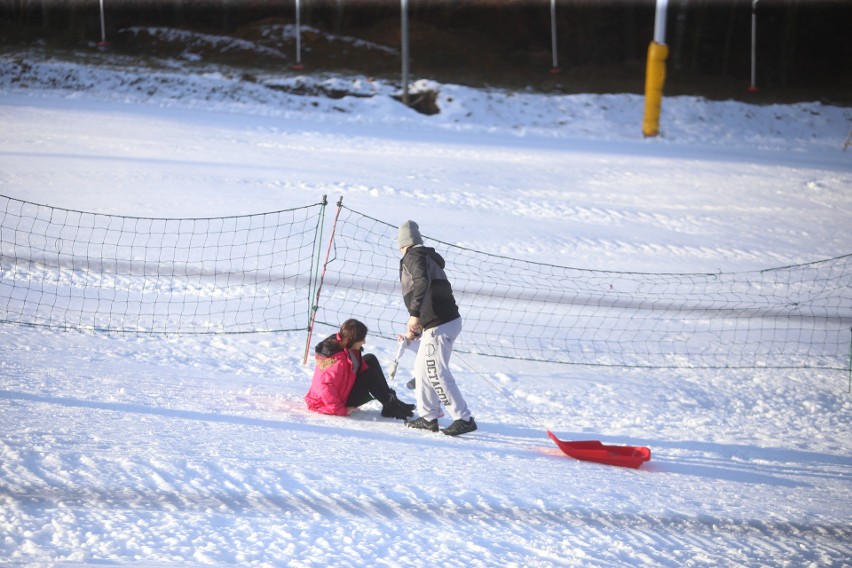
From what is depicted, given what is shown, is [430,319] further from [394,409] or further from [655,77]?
[655,77]

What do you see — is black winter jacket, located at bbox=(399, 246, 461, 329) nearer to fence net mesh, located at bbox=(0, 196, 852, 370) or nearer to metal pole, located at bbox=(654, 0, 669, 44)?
fence net mesh, located at bbox=(0, 196, 852, 370)

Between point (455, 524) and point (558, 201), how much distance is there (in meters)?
10.2

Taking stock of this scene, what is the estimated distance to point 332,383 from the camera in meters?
6.42

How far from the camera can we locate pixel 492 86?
2445 cm

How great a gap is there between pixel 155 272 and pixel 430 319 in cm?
510

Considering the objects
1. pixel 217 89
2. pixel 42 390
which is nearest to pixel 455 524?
pixel 42 390

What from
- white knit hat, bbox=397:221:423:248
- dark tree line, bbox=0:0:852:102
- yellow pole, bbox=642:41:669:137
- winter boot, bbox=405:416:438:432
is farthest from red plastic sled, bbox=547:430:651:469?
dark tree line, bbox=0:0:852:102

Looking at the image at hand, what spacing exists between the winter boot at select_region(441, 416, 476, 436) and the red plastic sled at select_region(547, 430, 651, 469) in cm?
61

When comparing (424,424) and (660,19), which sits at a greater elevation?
(660,19)

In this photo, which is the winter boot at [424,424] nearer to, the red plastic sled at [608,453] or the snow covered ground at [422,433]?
the snow covered ground at [422,433]

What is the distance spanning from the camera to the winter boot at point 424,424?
21.0 ft

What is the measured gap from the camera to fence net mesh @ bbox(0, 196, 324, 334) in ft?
28.5

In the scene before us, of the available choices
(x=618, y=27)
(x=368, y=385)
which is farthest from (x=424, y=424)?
(x=618, y=27)

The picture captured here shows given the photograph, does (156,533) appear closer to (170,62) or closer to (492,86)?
(492,86)
